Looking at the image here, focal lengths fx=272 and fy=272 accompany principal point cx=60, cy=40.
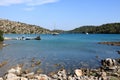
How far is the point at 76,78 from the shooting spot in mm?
37969

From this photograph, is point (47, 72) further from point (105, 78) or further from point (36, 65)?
point (105, 78)

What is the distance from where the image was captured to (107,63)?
56.1 m

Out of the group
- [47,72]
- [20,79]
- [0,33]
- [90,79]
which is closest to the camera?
[20,79]

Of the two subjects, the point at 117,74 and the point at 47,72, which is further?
the point at 47,72

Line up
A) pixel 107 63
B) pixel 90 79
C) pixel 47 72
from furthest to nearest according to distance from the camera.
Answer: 1. pixel 107 63
2. pixel 47 72
3. pixel 90 79

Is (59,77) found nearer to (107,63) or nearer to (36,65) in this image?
(36,65)

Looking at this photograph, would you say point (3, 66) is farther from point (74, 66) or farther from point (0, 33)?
point (0, 33)

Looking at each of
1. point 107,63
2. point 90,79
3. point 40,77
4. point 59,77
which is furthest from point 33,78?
point 107,63

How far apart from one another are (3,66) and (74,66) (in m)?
13.8

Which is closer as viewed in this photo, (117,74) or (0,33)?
(117,74)

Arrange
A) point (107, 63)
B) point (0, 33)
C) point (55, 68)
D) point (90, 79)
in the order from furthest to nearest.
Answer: point (0, 33)
point (107, 63)
point (55, 68)
point (90, 79)

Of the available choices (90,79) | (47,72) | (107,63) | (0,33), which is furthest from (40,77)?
(0,33)

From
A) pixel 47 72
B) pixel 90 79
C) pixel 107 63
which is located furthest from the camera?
pixel 107 63

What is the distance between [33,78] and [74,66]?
18574 mm
